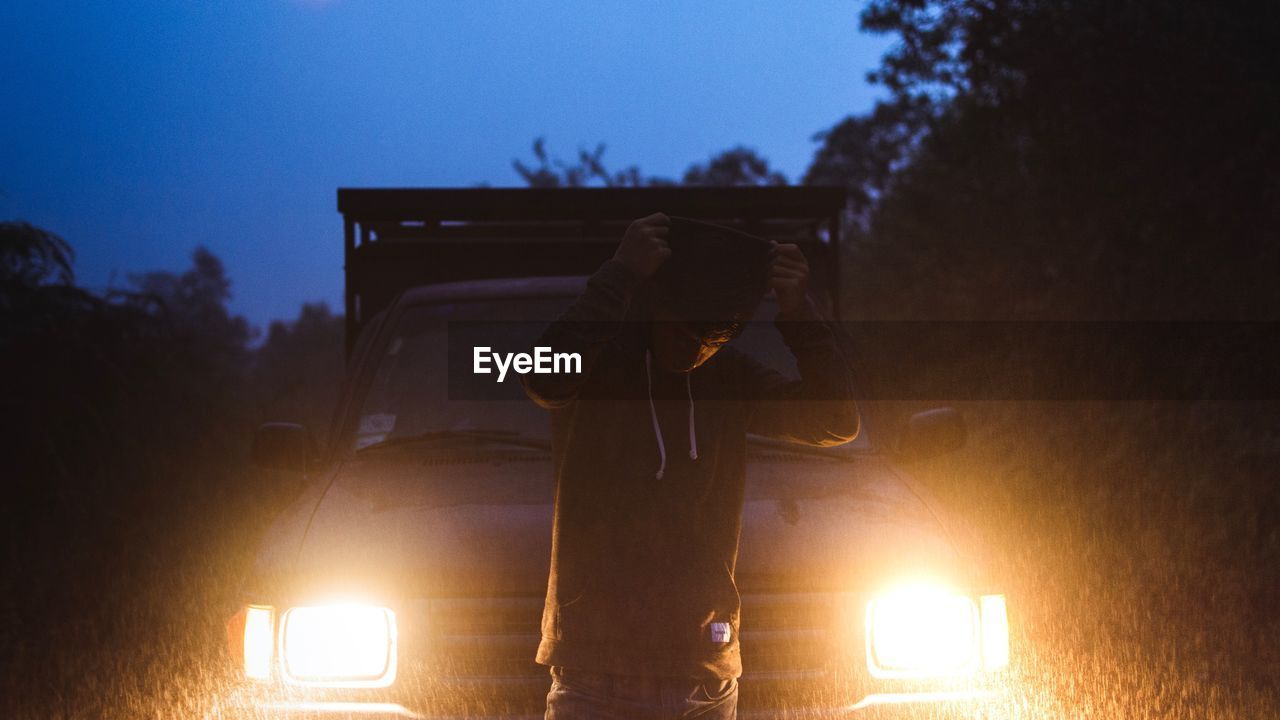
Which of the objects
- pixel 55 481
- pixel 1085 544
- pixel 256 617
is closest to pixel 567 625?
→ pixel 256 617

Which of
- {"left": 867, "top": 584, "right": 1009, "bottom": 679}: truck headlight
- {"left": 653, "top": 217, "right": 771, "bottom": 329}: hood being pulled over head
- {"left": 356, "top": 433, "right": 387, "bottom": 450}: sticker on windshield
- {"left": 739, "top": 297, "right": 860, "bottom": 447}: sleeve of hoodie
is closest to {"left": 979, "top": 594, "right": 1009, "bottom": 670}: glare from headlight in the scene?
{"left": 867, "top": 584, "right": 1009, "bottom": 679}: truck headlight

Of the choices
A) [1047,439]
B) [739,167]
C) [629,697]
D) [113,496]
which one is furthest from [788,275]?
[739,167]

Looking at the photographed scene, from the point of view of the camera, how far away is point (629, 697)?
2.46 m

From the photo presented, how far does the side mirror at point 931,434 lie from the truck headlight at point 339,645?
191cm

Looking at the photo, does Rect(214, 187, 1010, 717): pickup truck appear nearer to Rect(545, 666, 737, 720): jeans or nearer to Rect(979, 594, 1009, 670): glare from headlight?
Rect(979, 594, 1009, 670): glare from headlight

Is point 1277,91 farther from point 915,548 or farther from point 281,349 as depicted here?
point 281,349

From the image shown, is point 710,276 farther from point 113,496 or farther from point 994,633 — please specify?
point 113,496

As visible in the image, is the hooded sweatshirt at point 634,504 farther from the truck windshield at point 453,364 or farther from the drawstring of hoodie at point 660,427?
the truck windshield at point 453,364

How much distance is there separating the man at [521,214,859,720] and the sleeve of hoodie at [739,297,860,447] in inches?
5.1

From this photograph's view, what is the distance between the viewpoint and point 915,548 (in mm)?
3303

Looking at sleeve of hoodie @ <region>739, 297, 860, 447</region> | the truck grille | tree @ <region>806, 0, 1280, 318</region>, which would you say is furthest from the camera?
tree @ <region>806, 0, 1280, 318</region>

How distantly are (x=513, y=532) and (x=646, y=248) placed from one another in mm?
1100

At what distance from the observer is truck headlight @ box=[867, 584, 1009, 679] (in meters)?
3.17

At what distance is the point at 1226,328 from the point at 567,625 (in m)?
11.5
